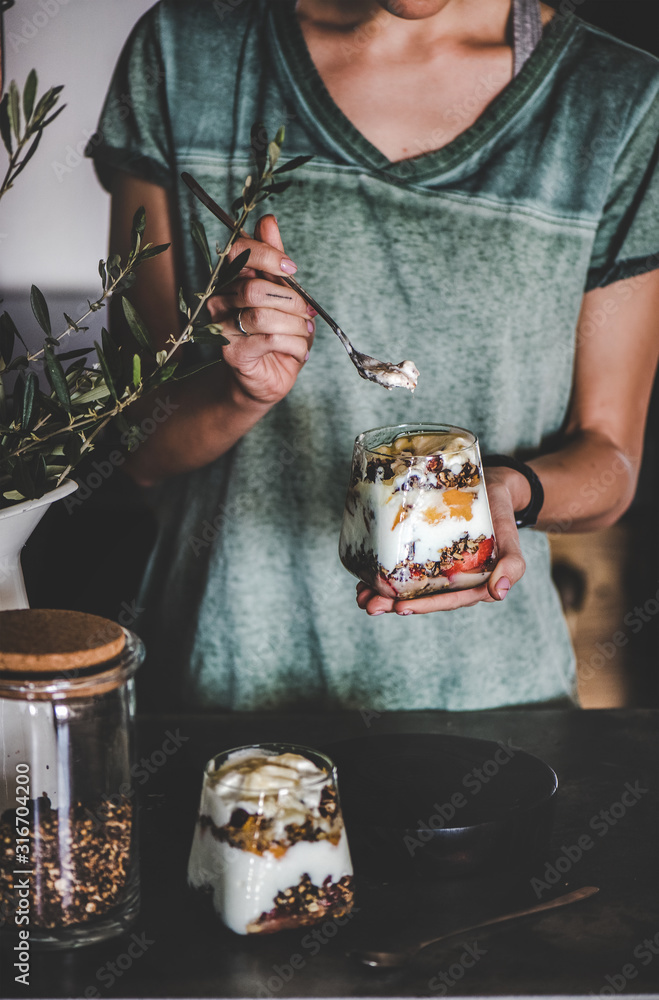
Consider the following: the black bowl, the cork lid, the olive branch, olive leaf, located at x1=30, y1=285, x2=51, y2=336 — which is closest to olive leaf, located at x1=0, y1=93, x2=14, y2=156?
the olive branch

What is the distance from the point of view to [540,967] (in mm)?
699

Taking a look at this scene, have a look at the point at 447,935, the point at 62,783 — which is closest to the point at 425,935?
the point at 447,935

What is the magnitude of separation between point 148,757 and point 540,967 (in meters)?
0.50

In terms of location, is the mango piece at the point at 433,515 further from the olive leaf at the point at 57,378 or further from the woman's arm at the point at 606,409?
the woman's arm at the point at 606,409

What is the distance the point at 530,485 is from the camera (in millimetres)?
1204

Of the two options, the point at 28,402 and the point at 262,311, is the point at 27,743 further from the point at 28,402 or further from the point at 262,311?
the point at 262,311

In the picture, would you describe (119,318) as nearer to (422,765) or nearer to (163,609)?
(163,609)

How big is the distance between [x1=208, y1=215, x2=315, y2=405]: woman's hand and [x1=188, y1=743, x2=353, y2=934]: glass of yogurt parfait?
0.43m

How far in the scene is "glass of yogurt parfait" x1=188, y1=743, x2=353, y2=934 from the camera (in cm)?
69

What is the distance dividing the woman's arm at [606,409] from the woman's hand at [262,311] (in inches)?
17.3

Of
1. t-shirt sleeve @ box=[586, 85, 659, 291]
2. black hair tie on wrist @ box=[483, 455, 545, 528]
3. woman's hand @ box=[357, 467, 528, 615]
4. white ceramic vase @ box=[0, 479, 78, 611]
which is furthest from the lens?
t-shirt sleeve @ box=[586, 85, 659, 291]

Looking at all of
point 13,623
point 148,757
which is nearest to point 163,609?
point 148,757

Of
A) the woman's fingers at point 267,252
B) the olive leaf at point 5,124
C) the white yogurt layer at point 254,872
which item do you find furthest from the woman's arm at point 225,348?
the white yogurt layer at point 254,872

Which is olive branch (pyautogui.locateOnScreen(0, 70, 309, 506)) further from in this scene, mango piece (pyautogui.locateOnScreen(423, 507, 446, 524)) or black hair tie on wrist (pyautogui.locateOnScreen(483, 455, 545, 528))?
black hair tie on wrist (pyautogui.locateOnScreen(483, 455, 545, 528))
